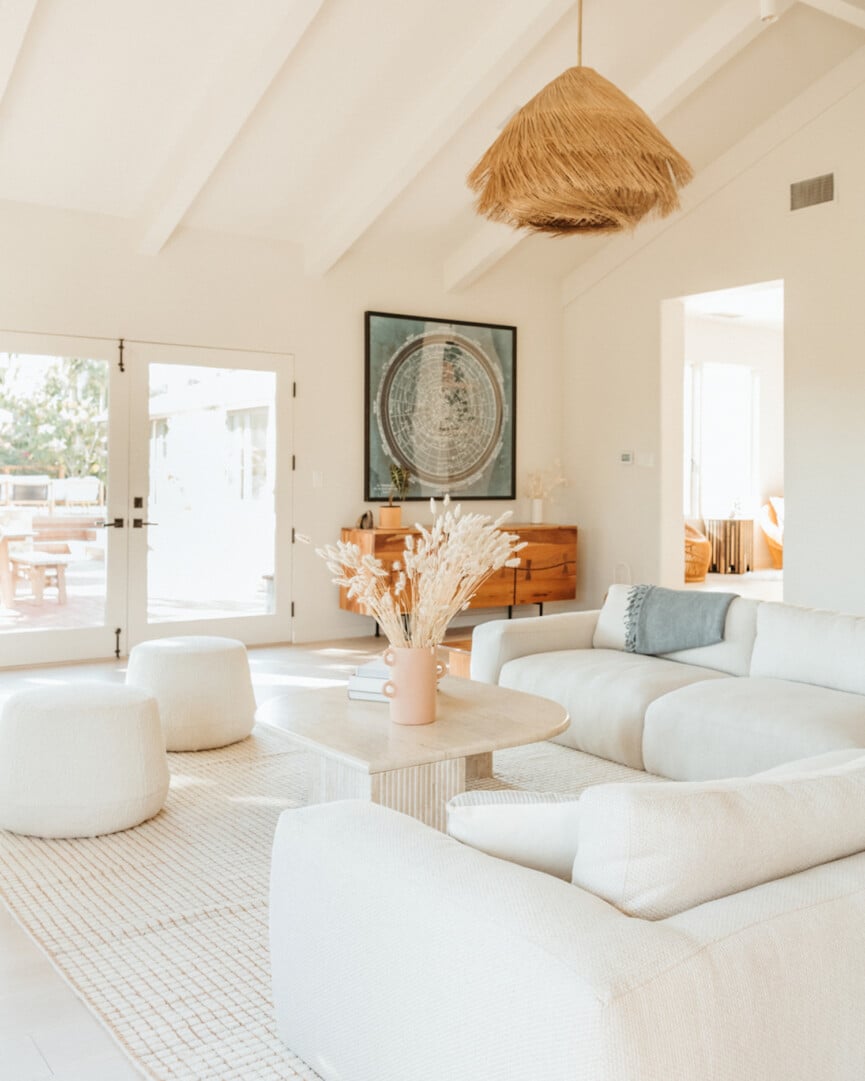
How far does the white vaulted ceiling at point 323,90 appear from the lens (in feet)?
16.9

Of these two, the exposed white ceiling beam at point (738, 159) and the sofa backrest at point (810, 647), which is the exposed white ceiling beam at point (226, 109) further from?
the sofa backrest at point (810, 647)

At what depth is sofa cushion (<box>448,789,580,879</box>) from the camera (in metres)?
1.69

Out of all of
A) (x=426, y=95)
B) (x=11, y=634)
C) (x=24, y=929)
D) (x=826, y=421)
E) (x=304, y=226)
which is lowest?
(x=24, y=929)

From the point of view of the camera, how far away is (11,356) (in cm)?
616


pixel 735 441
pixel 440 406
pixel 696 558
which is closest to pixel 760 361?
pixel 735 441

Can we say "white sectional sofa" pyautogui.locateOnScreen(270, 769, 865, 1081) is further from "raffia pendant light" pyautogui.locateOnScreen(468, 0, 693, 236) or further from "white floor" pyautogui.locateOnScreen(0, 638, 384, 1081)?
"raffia pendant light" pyautogui.locateOnScreen(468, 0, 693, 236)

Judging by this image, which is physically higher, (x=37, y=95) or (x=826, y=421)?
(x=37, y=95)

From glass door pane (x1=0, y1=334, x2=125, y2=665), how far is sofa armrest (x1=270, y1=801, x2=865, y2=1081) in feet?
16.3

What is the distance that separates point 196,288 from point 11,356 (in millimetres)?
1228

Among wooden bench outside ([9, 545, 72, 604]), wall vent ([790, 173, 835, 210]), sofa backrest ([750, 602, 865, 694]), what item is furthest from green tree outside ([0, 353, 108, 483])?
wall vent ([790, 173, 835, 210])

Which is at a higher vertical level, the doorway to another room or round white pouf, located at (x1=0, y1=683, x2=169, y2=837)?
the doorway to another room

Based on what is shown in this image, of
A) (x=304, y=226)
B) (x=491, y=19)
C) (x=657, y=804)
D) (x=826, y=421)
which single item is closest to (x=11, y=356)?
(x=304, y=226)

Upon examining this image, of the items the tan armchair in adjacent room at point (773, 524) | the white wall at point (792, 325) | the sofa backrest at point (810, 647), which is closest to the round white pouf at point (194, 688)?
the sofa backrest at point (810, 647)

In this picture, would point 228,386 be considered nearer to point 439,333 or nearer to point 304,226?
point 304,226
